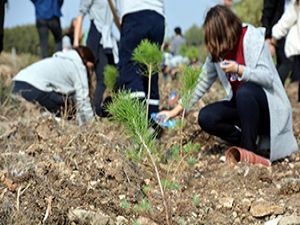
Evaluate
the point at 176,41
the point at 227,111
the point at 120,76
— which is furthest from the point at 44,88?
the point at 176,41

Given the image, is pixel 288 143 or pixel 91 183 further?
pixel 288 143

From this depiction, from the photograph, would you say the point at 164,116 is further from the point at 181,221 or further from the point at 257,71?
the point at 181,221

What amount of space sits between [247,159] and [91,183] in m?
0.94

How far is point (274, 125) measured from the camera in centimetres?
370

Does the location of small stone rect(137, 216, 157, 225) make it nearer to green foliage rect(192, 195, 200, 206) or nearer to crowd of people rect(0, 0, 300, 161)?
green foliage rect(192, 195, 200, 206)

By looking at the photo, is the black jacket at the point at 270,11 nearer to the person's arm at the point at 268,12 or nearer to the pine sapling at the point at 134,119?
the person's arm at the point at 268,12

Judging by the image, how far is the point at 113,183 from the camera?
303 cm

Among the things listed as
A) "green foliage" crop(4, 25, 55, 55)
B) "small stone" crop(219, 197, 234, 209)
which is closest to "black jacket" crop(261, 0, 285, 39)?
"small stone" crop(219, 197, 234, 209)

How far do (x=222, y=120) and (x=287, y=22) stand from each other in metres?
1.04

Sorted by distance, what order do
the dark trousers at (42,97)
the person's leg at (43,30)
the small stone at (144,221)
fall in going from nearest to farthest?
1. the small stone at (144,221)
2. the dark trousers at (42,97)
3. the person's leg at (43,30)

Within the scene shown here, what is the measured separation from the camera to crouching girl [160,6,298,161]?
3.62 metres

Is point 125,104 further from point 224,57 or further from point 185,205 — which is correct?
point 224,57

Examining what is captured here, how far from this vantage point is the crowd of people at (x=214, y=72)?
3664 millimetres

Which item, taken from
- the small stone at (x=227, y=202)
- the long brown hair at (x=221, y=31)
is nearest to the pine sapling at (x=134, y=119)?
the small stone at (x=227, y=202)
